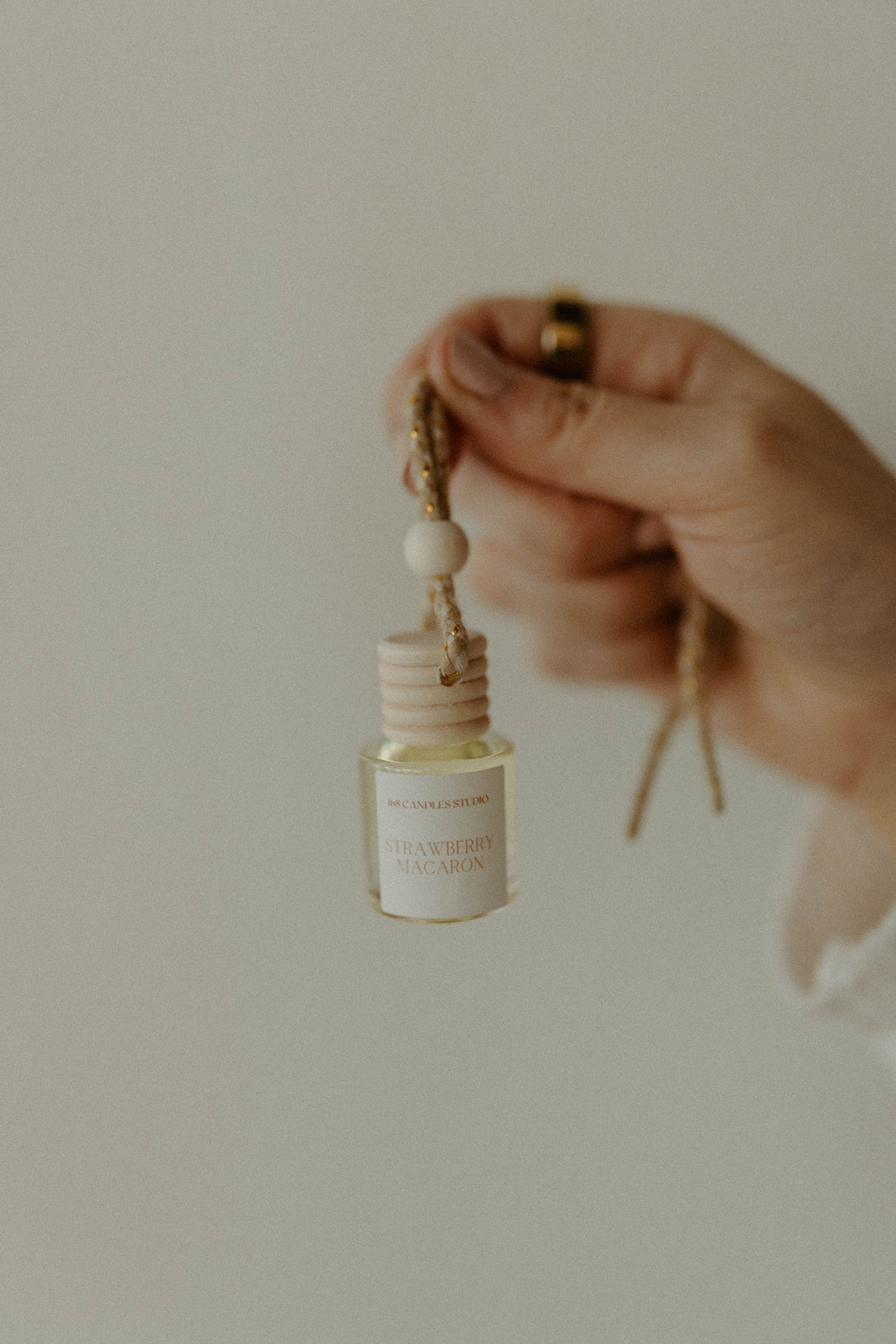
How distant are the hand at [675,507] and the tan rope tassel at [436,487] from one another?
0.03 m

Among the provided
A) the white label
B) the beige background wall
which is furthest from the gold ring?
the white label

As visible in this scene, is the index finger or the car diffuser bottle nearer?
the car diffuser bottle

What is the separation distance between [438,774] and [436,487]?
0.57 ft

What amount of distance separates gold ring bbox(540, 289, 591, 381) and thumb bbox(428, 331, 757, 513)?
88 millimetres

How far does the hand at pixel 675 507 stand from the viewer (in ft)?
2.12

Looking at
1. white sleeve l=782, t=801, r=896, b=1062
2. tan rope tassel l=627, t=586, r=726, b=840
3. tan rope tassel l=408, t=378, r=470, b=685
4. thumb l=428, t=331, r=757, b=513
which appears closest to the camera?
tan rope tassel l=408, t=378, r=470, b=685

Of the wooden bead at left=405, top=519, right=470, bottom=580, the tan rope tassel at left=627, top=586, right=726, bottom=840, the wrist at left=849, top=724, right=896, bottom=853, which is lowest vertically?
the wrist at left=849, top=724, right=896, bottom=853

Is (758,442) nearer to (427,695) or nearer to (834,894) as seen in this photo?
(427,695)

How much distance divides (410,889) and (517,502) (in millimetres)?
351

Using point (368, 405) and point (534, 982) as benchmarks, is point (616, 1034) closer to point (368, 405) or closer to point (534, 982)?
point (534, 982)

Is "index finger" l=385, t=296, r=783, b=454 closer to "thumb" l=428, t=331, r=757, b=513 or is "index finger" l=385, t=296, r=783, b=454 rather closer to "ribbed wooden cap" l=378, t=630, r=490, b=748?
"thumb" l=428, t=331, r=757, b=513

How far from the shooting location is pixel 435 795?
54 cm

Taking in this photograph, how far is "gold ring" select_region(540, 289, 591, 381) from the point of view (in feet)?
2.41

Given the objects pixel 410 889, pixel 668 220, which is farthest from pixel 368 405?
pixel 410 889
